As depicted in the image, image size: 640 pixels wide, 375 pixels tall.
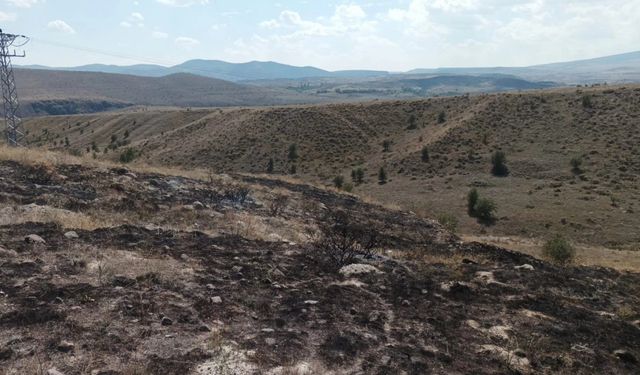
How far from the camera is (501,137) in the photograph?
58594 millimetres

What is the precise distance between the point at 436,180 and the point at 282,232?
126 feet

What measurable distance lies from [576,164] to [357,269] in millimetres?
46166

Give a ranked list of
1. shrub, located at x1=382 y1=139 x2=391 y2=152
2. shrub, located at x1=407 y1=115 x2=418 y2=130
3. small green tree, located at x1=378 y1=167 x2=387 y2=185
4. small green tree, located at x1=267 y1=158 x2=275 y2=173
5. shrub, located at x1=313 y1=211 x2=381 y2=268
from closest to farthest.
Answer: shrub, located at x1=313 y1=211 x2=381 y2=268 < small green tree, located at x1=378 y1=167 x2=387 y2=185 < small green tree, located at x1=267 y1=158 x2=275 y2=173 < shrub, located at x1=382 y1=139 x2=391 y2=152 < shrub, located at x1=407 y1=115 x2=418 y2=130

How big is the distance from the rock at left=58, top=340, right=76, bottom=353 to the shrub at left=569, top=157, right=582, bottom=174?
50.9m

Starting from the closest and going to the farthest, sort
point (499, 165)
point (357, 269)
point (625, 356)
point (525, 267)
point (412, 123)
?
point (625, 356), point (357, 269), point (525, 267), point (499, 165), point (412, 123)

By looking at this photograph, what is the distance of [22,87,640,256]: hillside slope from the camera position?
37.7m

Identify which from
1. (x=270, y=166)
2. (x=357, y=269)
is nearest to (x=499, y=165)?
(x=270, y=166)

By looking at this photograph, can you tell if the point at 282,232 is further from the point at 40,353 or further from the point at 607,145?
the point at 607,145

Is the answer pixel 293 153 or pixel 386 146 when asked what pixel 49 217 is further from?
pixel 386 146

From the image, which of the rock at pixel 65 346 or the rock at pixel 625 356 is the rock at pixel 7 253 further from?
the rock at pixel 625 356

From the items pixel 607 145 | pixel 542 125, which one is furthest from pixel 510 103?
pixel 607 145

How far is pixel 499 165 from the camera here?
5028 cm

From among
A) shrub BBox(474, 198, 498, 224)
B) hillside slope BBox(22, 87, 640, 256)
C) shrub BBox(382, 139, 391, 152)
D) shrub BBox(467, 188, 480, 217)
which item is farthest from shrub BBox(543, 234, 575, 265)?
shrub BBox(382, 139, 391, 152)

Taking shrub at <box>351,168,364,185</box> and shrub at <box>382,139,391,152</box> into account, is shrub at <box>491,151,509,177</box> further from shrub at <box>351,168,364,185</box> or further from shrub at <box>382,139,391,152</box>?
shrub at <box>382,139,391,152</box>
